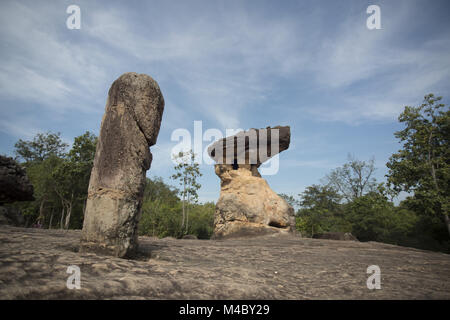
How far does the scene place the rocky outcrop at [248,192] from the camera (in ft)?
35.9

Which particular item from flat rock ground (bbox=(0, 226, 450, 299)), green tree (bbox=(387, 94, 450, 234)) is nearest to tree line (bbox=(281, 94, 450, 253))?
green tree (bbox=(387, 94, 450, 234))

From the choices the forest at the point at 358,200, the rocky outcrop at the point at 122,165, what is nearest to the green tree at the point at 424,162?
the forest at the point at 358,200

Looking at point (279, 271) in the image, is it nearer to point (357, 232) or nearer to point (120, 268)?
point (120, 268)

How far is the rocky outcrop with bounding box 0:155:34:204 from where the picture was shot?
30.9ft

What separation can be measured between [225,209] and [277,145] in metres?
4.22

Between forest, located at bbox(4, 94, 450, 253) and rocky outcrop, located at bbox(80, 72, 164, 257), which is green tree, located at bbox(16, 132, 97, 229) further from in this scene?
rocky outcrop, located at bbox(80, 72, 164, 257)

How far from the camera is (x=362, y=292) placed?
3008 mm

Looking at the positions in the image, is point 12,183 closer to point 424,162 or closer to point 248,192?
point 248,192

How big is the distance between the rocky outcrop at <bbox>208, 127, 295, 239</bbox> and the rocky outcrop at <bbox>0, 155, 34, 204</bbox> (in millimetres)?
7892

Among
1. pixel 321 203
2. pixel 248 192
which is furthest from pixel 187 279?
pixel 321 203

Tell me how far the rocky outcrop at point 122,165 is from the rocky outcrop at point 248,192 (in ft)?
24.2

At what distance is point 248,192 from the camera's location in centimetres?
1189

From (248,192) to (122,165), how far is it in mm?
Result: 8549
